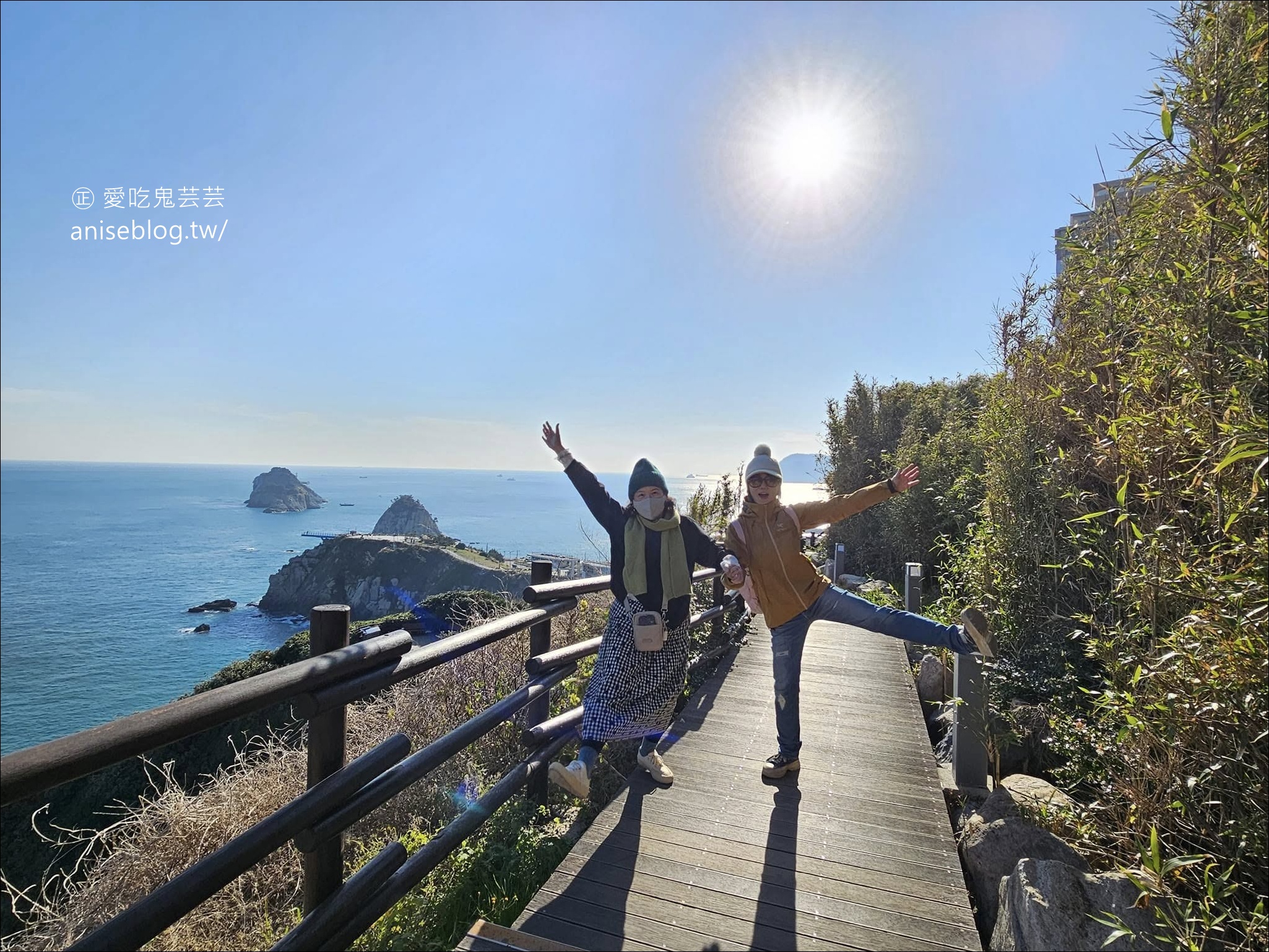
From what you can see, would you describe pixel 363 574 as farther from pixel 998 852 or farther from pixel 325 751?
pixel 998 852

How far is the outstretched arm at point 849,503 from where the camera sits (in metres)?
3.54

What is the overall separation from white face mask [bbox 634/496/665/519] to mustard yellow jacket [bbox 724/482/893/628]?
23.1 inches

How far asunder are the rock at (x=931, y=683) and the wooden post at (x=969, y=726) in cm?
216

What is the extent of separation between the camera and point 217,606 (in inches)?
1623

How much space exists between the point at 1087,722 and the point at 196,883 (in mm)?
4451

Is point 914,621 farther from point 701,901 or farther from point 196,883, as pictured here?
point 196,883

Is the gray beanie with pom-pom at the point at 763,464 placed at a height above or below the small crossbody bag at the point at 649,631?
above

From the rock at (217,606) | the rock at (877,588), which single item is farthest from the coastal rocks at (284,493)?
the rock at (877,588)

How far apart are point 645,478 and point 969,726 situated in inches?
97.9

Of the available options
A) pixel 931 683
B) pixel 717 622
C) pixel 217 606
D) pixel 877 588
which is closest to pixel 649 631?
pixel 717 622

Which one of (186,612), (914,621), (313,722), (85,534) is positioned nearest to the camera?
(313,722)

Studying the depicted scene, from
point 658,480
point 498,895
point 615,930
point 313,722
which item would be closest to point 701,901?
point 615,930

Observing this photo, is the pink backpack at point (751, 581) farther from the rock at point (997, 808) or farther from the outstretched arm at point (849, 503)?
the rock at point (997, 808)

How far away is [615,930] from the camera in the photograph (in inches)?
90.9
